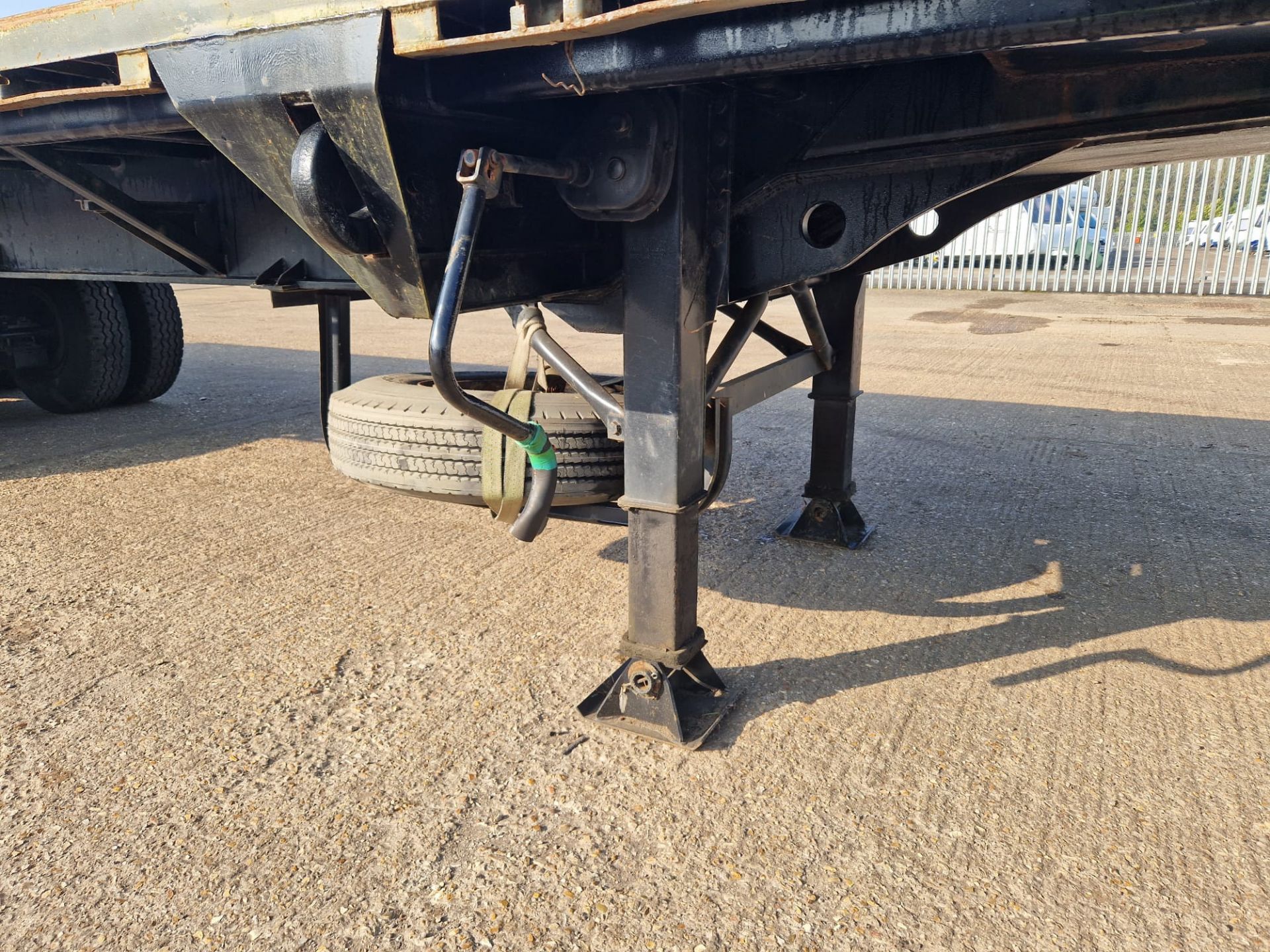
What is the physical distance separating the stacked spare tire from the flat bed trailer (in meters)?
2.59

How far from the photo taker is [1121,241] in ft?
41.6

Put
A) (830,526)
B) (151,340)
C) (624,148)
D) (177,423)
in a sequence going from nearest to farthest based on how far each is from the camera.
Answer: (624,148), (830,526), (177,423), (151,340)

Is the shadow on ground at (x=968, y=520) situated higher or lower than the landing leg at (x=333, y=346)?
lower

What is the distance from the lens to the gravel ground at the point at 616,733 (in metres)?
Answer: 1.48

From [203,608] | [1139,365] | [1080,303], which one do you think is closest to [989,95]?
[203,608]

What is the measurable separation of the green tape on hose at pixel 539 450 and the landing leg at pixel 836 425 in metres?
1.52

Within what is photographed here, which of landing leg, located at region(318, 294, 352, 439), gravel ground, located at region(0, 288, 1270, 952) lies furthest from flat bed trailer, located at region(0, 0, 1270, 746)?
landing leg, located at region(318, 294, 352, 439)

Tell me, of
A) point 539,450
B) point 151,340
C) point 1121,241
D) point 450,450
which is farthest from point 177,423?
point 1121,241

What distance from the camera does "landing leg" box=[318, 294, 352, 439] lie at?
3.20m

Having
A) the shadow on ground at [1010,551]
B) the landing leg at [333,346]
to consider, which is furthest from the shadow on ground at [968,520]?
the landing leg at [333,346]

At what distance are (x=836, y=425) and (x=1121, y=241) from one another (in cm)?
1173

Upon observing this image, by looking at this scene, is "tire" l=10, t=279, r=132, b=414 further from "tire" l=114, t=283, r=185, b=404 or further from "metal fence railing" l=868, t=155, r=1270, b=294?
"metal fence railing" l=868, t=155, r=1270, b=294

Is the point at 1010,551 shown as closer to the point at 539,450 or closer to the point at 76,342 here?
the point at 539,450

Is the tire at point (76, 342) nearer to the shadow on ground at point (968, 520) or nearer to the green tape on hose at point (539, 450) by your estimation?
the shadow on ground at point (968, 520)
